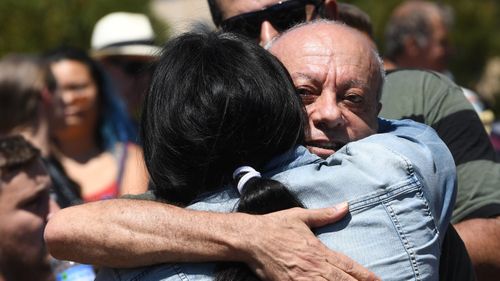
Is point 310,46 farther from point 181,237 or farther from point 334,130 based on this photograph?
point 181,237

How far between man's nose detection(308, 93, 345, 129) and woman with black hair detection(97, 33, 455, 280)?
0.44ft

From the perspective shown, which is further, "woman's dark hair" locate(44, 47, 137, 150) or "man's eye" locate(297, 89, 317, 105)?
"woman's dark hair" locate(44, 47, 137, 150)

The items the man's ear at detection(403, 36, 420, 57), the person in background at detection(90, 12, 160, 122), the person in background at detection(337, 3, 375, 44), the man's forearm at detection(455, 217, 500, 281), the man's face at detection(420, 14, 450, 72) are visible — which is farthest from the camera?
the man's face at detection(420, 14, 450, 72)

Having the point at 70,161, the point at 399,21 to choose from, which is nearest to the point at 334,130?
the point at 70,161

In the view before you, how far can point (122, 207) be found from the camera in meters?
2.24

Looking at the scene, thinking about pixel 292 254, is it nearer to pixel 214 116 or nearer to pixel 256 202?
pixel 256 202

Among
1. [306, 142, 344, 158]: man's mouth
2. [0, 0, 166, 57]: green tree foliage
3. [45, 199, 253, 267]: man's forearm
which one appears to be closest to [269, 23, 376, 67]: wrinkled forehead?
[306, 142, 344, 158]: man's mouth

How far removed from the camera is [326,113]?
95.0 inches

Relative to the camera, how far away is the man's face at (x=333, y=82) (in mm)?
2426

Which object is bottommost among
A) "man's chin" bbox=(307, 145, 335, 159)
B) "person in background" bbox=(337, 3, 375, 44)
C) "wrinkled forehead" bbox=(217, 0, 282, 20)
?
"person in background" bbox=(337, 3, 375, 44)

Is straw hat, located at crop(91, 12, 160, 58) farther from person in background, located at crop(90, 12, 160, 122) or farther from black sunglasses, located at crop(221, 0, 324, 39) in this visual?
black sunglasses, located at crop(221, 0, 324, 39)

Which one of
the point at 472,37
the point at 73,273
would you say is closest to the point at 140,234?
the point at 73,273

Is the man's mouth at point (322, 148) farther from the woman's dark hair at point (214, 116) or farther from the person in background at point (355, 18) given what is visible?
the person in background at point (355, 18)

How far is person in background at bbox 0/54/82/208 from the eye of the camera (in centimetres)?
607
